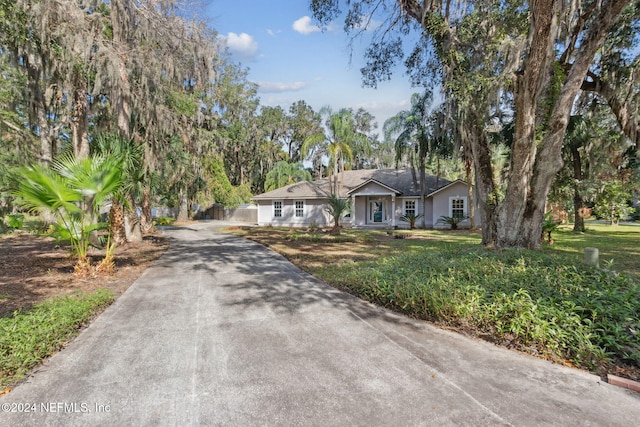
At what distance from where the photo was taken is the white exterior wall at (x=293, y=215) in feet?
81.6

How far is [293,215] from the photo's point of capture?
1016 inches

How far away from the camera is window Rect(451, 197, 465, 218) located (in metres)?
21.3

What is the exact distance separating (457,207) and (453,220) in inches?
55.6

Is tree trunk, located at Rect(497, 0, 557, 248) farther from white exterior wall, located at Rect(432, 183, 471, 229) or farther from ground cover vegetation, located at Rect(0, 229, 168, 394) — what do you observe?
white exterior wall, located at Rect(432, 183, 471, 229)

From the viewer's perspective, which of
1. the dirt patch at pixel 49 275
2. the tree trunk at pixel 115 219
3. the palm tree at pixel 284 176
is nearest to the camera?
the dirt patch at pixel 49 275

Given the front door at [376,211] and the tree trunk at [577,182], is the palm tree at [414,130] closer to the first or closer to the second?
the front door at [376,211]

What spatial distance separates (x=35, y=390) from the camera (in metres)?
2.79

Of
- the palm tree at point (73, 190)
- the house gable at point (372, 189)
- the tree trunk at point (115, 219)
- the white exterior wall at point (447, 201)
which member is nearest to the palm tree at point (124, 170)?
the tree trunk at point (115, 219)

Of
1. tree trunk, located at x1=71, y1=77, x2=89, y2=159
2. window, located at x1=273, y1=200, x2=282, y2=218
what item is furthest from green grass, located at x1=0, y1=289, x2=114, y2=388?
window, located at x1=273, y1=200, x2=282, y2=218

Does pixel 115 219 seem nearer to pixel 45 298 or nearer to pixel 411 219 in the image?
pixel 45 298

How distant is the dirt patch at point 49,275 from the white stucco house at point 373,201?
14.9m

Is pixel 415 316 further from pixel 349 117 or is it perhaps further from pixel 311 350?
pixel 349 117

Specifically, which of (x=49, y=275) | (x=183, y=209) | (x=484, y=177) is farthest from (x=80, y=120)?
(x=183, y=209)

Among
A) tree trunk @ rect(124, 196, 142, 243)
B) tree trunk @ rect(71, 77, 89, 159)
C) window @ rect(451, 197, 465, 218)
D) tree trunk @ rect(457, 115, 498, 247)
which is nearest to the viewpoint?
tree trunk @ rect(457, 115, 498, 247)
